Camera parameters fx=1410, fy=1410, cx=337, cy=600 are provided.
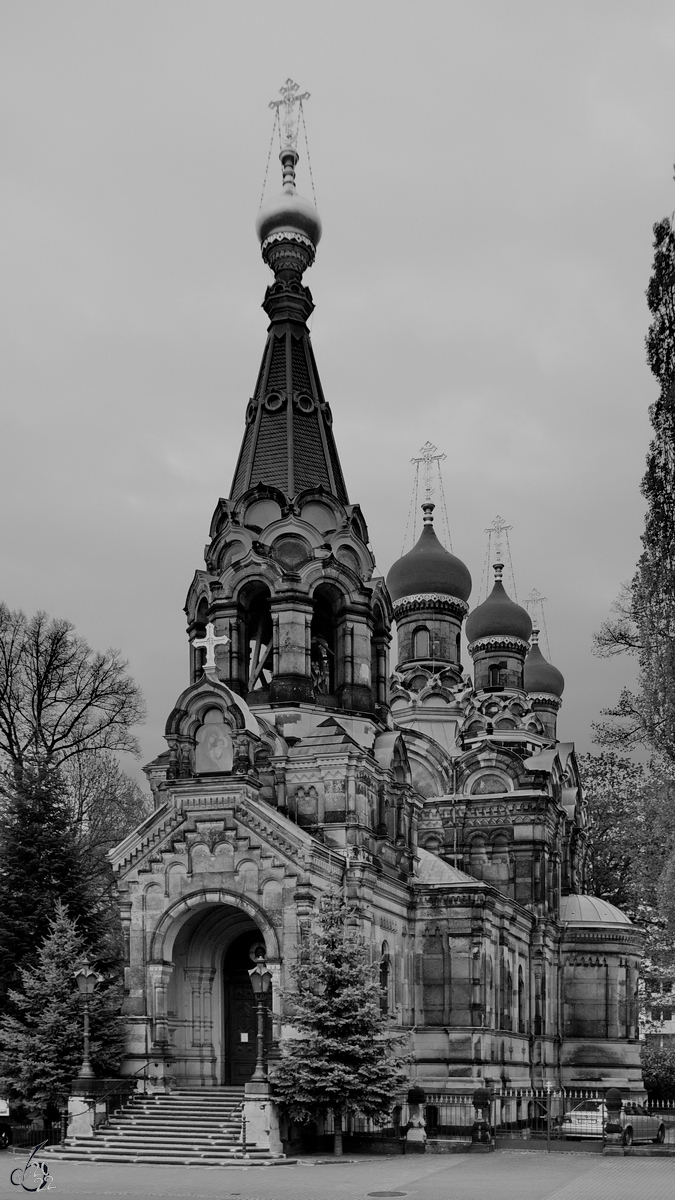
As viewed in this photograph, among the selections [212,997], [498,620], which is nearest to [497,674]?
[498,620]

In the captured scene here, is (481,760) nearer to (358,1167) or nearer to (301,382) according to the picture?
(301,382)

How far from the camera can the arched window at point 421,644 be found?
49.1 m

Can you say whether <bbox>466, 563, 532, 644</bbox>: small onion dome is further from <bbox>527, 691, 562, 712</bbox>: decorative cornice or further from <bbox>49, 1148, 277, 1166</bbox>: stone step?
<bbox>49, 1148, 277, 1166</bbox>: stone step

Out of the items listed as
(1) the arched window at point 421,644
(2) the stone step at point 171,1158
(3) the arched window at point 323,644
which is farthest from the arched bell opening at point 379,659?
(1) the arched window at point 421,644

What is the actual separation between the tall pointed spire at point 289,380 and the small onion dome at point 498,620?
18.5m

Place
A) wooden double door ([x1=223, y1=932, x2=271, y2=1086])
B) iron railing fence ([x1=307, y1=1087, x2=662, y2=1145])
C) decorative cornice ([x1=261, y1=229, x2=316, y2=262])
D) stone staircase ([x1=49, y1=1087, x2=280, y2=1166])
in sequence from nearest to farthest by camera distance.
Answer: stone staircase ([x1=49, y1=1087, x2=280, y2=1166]) < iron railing fence ([x1=307, y1=1087, x2=662, y2=1145]) < wooden double door ([x1=223, y1=932, x2=271, y2=1086]) < decorative cornice ([x1=261, y1=229, x2=316, y2=262])

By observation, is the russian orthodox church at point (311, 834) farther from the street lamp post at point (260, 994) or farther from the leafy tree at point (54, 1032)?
the street lamp post at point (260, 994)

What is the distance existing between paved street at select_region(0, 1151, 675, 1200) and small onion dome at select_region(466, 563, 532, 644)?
2829 centimetres

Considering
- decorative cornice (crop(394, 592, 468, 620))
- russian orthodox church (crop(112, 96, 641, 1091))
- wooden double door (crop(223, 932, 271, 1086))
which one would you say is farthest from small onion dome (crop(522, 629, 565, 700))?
wooden double door (crop(223, 932, 271, 1086))

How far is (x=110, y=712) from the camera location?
3991 centimetres

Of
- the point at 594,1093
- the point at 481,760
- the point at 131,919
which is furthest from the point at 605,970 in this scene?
the point at 131,919

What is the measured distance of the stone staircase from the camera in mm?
24438

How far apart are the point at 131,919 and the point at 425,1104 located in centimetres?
709

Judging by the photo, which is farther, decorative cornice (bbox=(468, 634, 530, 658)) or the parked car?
decorative cornice (bbox=(468, 634, 530, 658))
